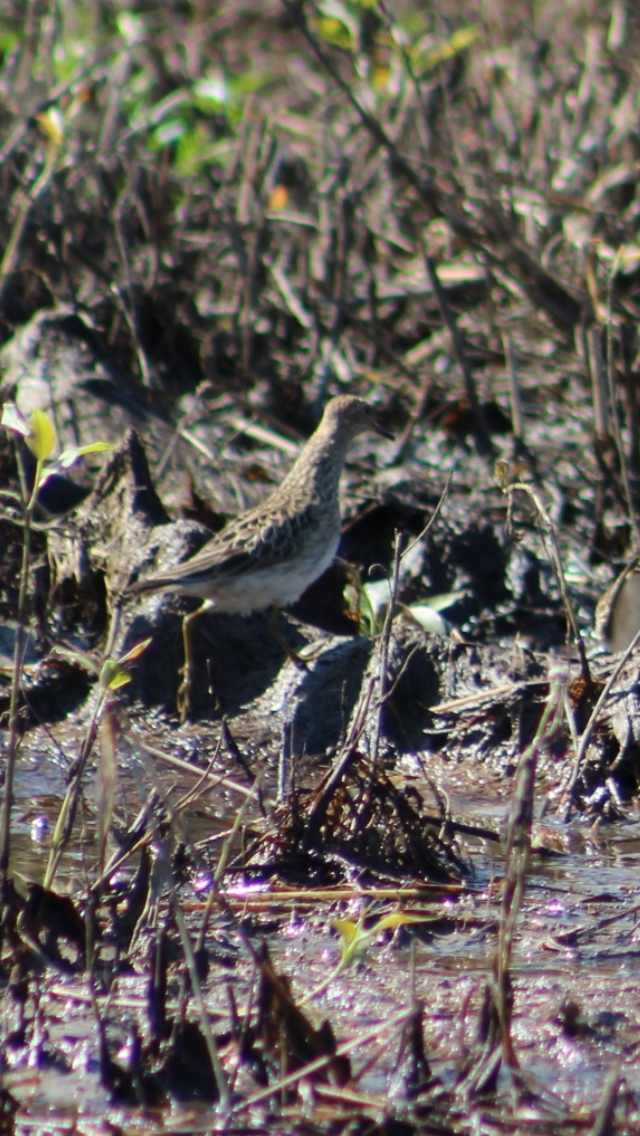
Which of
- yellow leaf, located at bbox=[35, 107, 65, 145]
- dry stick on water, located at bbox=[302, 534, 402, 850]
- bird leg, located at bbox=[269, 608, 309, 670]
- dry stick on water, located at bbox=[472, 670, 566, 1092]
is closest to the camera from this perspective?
dry stick on water, located at bbox=[472, 670, 566, 1092]

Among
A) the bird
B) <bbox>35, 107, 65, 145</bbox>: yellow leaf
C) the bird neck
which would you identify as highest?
<bbox>35, 107, 65, 145</bbox>: yellow leaf

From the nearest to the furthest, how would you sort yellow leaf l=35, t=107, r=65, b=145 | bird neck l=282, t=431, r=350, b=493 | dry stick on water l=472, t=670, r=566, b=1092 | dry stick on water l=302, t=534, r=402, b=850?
dry stick on water l=472, t=670, r=566, b=1092 → dry stick on water l=302, t=534, r=402, b=850 → bird neck l=282, t=431, r=350, b=493 → yellow leaf l=35, t=107, r=65, b=145

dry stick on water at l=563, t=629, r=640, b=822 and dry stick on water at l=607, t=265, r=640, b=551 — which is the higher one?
dry stick on water at l=607, t=265, r=640, b=551

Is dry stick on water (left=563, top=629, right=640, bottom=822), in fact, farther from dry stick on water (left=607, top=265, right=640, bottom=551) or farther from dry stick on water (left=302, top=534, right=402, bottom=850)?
dry stick on water (left=607, top=265, right=640, bottom=551)

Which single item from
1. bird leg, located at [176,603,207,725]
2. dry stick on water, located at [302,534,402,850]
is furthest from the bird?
dry stick on water, located at [302,534,402,850]

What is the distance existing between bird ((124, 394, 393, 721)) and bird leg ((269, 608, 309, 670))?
0.01 m

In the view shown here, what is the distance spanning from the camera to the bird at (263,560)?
5.17m

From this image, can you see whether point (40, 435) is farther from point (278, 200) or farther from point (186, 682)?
point (278, 200)

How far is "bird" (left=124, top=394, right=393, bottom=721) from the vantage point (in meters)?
5.17

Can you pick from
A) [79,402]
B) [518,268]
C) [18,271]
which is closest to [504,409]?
[518,268]

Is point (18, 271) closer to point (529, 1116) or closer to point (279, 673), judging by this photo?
point (279, 673)

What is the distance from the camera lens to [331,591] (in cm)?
595

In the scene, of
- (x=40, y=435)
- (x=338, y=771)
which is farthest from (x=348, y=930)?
(x=40, y=435)

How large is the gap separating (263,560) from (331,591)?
2.59 ft
